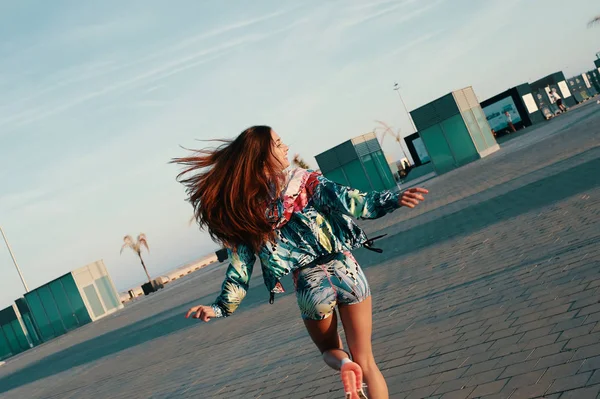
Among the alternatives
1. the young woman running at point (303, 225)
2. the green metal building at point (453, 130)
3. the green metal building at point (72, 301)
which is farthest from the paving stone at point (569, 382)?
the green metal building at point (72, 301)

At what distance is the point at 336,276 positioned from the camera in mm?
3773

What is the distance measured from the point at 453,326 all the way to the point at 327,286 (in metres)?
3.18

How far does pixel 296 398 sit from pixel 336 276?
2.94 m

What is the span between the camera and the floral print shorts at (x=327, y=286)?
3.74m

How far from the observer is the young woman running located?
3758mm

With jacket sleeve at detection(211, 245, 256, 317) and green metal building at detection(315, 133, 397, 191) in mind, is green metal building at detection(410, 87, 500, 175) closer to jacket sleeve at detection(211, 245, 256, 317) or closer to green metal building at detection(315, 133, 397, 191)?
green metal building at detection(315, 133, 397, 191)

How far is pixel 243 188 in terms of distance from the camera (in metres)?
3.82

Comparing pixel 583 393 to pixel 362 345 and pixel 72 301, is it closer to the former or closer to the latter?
pixel 362 345

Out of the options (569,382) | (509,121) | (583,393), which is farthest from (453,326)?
(509,121)

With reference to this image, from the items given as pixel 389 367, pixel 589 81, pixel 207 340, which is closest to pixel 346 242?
pixel 389 367

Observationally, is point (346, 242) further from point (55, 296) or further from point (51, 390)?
point (55, 296)

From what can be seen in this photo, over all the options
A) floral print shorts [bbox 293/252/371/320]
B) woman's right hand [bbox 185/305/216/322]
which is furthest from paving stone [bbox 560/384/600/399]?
woman's right hand [bbox 185/305/216/322]

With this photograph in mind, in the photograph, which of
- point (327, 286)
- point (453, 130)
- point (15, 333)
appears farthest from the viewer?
point (15, 333)

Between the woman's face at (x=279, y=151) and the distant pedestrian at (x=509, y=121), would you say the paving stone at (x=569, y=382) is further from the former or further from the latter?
the distant pedestrian at (x=509, y=121)
